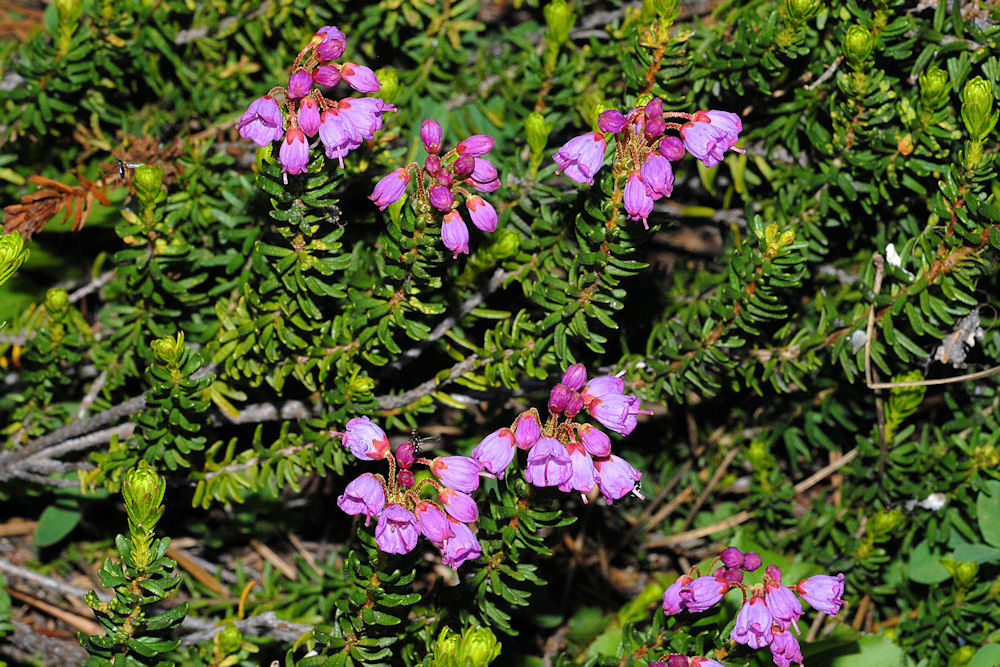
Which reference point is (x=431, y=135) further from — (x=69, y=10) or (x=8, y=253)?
(x=69, y=10)

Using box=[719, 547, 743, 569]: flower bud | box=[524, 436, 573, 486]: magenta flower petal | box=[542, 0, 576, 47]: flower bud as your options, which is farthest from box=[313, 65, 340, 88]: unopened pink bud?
box=[719, 547, 743, 569]: flower bud

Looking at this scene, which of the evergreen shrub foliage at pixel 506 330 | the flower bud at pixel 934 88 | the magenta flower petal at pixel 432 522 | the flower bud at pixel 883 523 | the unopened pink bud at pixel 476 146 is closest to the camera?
the magenta flower petal at pixel 432 522

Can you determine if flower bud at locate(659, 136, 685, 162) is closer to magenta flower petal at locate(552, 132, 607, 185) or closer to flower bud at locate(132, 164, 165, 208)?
magenta flower petal at locate(552, 132, 607, 185)

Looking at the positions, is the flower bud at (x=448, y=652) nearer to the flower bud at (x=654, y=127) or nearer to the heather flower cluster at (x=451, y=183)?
the heather flower cluster at (x=451, y=183)

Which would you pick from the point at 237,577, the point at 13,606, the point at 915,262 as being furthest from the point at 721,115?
the point at 13,606

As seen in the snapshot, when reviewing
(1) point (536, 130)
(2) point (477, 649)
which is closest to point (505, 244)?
(1) point (536, 130)

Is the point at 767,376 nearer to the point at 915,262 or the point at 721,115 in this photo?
the point at 915,262

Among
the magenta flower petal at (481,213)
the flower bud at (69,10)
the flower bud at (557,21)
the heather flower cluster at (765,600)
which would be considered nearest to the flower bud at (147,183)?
the flower bud at (69,10)
